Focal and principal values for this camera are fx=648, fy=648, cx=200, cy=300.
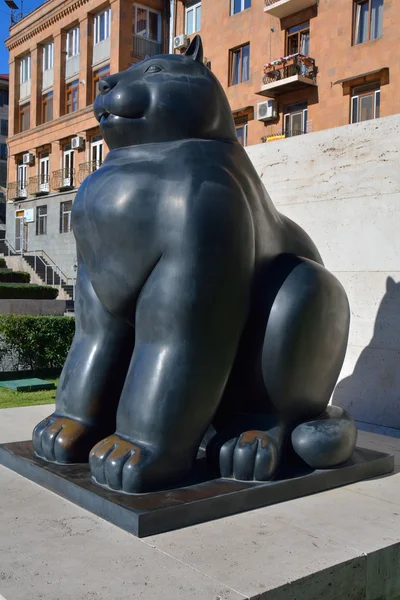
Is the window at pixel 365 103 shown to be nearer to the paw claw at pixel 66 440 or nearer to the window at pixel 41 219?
the window at pixel 41 219

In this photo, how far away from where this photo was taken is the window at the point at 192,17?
22.1 metres

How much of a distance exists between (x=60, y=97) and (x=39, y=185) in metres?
3.85

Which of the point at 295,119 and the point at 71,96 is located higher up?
the point at 71,96

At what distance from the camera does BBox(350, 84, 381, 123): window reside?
16797 millimetres

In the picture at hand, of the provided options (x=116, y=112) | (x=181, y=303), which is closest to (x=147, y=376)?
(x=181, y=303)

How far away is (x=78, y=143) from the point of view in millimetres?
25281

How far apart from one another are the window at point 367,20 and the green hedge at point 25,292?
35.7 ft

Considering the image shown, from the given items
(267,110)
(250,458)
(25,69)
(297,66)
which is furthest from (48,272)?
(250,458)

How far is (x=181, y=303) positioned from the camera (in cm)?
247

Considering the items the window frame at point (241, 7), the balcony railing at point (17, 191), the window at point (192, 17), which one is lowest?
the balcony railing at point (17, 191)

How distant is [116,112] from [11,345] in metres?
6.73

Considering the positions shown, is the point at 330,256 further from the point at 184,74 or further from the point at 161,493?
the point at 161,493

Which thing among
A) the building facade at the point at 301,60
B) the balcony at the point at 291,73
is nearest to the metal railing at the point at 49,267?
the building facade at the point at 301,60

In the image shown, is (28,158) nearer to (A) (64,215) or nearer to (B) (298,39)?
(A) (64,215)
